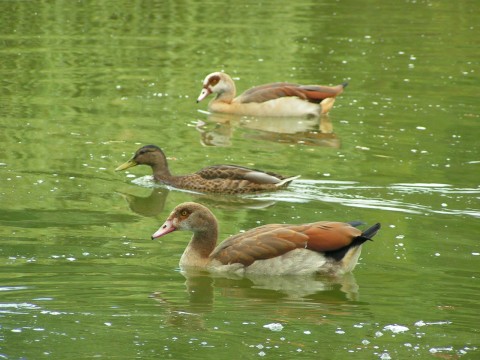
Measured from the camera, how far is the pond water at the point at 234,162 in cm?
945

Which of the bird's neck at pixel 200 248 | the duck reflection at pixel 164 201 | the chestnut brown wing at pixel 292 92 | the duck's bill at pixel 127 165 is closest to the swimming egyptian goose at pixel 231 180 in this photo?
the duck reflection at pixel 164 201

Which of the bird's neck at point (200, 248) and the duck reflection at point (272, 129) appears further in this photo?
the duck reflection at point (272, 129)

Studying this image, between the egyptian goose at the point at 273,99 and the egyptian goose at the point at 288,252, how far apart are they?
7918mm

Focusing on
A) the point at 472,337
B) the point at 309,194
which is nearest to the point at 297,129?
the point at 309,194

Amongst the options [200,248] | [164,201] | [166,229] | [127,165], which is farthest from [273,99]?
[200,248]

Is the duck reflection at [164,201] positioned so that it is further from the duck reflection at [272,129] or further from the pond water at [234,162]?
the duck reflection at [272,129]

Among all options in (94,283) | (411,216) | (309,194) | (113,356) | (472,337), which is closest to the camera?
(113,356)

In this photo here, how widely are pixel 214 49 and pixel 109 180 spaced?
1006 centimetres

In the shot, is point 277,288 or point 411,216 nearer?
point 277,288

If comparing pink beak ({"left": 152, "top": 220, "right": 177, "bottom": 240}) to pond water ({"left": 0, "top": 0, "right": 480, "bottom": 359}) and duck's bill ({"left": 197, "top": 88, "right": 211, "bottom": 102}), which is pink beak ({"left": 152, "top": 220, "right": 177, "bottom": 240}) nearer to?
pond water ({"left": 0, "top": 0, "right": 480, "bottom": 359})

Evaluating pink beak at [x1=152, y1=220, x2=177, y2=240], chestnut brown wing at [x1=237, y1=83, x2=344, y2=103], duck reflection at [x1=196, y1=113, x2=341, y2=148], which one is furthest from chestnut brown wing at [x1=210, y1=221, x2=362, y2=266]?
chestnut brown wing at [x1=237, y1=83, x2=344, y2=103]

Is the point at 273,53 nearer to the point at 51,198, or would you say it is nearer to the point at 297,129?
the point at 297,129

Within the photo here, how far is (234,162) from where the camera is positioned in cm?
1620

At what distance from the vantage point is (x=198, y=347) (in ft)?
29.4
